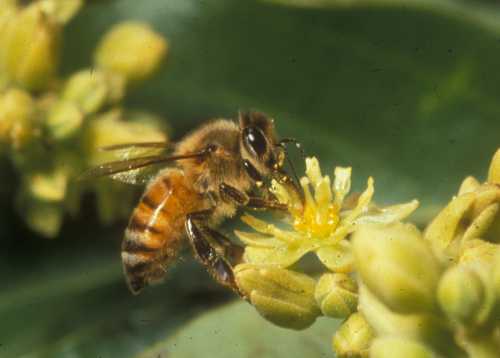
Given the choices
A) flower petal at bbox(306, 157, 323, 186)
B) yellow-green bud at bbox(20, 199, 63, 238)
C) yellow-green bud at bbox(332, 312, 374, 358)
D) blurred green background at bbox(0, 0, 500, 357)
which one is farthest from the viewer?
blurred green background at bbox(0, 0, 500, 357)

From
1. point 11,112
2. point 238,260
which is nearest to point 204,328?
point 238,260

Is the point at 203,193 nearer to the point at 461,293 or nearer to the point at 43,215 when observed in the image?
the point at 43,215

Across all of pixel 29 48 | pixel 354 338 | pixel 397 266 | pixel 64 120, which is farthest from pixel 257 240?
pixel 29 48

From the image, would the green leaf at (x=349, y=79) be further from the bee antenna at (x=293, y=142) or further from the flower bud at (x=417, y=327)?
the flower bud at (x=417, y=327)

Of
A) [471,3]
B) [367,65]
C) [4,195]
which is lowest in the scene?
[4,195]

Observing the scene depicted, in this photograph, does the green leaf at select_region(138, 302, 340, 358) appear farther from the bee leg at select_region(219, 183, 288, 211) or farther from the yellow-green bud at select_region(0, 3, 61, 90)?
the yellow-green bud at select_region(0, 3, 61, 90)

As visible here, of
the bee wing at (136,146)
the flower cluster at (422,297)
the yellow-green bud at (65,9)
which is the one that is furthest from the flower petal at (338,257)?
the yellow-green bud at (65,9)

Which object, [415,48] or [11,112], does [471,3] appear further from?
[11,112]

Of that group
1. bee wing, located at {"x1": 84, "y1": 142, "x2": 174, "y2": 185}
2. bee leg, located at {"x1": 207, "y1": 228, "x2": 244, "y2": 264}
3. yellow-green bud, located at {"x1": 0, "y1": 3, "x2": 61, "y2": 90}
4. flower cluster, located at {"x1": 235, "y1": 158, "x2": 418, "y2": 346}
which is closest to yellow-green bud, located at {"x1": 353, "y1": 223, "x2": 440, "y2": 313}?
flower cluster, located at {"x1": 235, "y1": 158, "x2": 418, "y2": 346}
